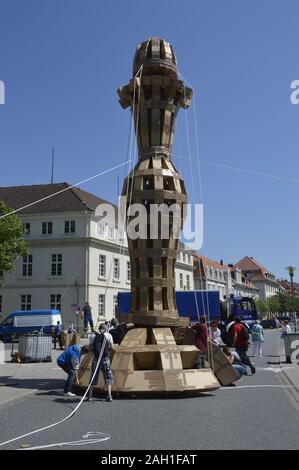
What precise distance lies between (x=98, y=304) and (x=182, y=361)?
128 feet

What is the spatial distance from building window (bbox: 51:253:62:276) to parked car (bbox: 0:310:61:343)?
1512 centimetres

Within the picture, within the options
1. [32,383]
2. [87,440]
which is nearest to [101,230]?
[32,383]

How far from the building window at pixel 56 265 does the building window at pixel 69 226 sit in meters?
2.60

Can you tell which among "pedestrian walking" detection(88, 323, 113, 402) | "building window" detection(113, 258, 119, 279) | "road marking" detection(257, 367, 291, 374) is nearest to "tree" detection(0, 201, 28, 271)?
"building window" detection(113, 258, 119, 279)

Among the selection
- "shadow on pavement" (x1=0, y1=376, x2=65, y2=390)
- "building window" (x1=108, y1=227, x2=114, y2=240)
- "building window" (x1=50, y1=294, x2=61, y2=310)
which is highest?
"building window" (x1=108, y1=227, x2=114, y2=240)

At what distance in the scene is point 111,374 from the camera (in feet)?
35.4

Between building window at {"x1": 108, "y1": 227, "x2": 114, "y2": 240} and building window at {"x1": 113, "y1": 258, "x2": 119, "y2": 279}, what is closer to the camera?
building window at {"x1": 108, "y1": 227, "x2": 114, "y2": 240}

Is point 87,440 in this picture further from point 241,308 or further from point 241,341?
point 241,308

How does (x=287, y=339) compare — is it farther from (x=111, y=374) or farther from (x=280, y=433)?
(x=280, y=433)

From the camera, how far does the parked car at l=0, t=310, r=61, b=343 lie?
111 feet

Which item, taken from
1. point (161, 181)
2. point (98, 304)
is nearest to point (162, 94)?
point (161, 181)

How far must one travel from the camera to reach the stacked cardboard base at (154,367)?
10.7 m

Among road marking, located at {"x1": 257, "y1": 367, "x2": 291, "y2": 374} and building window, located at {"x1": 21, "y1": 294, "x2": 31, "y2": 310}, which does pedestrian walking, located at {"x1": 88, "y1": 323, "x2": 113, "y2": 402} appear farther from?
building window, located at {"x1": 21, "y1": 294, "x2": 31, "y2": 310}

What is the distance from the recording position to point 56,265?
5106cm
